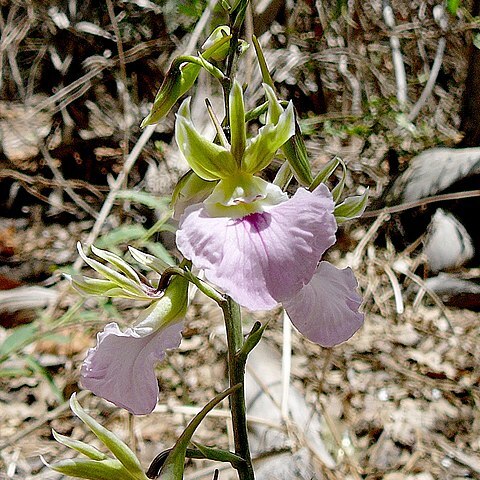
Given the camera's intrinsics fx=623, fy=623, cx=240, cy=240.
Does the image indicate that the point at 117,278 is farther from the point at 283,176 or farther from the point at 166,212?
the point at 166,212

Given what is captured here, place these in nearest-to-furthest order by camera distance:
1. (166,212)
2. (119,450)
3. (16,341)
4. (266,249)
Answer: (266,249) < (119,450) < (16,341) < (166,212)

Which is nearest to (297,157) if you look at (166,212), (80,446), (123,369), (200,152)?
(200,152)

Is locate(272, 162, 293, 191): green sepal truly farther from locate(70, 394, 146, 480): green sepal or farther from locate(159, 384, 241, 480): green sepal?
locate(70, 394, 146, 480): green sepal

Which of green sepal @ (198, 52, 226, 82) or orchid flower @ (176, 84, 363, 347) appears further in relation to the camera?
green sepal @ (198, 52, 226, 82)

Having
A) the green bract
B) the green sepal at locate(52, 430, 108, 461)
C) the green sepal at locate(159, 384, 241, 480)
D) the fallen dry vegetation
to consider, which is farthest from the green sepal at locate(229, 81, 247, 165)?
the fallen dry vegetation

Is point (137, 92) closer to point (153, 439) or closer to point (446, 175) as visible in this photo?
point (446, 175)

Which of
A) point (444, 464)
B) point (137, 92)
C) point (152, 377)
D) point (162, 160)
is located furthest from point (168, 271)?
point (137, 92)
